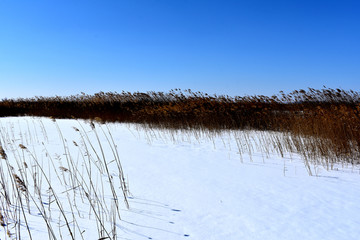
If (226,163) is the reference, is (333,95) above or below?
above

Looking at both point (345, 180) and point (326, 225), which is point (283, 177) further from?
point (326, 225)

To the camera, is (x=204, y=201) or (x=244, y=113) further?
(x=244, y=113)

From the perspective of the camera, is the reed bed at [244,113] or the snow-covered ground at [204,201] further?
the reed bed at [244,113]

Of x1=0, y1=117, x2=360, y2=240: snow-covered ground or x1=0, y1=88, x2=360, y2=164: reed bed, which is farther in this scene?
x1=0, y1=88, x2=360, y2=164: reed bed

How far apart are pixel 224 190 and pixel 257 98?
21.4ft

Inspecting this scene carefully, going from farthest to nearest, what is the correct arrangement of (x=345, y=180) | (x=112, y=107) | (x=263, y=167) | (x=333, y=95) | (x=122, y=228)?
1. (x=112, y=107)
2. (x=333, y=95)
3. (x=263, y=167)
4. (x=345, y=180)
5. (x=122, y=228)

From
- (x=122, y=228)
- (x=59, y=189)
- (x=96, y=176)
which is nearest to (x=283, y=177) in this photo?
(x=122, y=228)

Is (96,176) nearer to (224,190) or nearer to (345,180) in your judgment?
(224,190)

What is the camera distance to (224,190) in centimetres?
259

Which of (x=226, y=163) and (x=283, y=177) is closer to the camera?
(x=283, y=177)

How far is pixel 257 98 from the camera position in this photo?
27.9 feet

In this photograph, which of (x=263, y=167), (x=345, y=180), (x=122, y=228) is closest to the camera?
(x=122, y=228)

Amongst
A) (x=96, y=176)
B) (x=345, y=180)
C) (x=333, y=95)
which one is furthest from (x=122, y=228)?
(x=333, y=95)

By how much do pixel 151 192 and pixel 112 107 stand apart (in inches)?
375
